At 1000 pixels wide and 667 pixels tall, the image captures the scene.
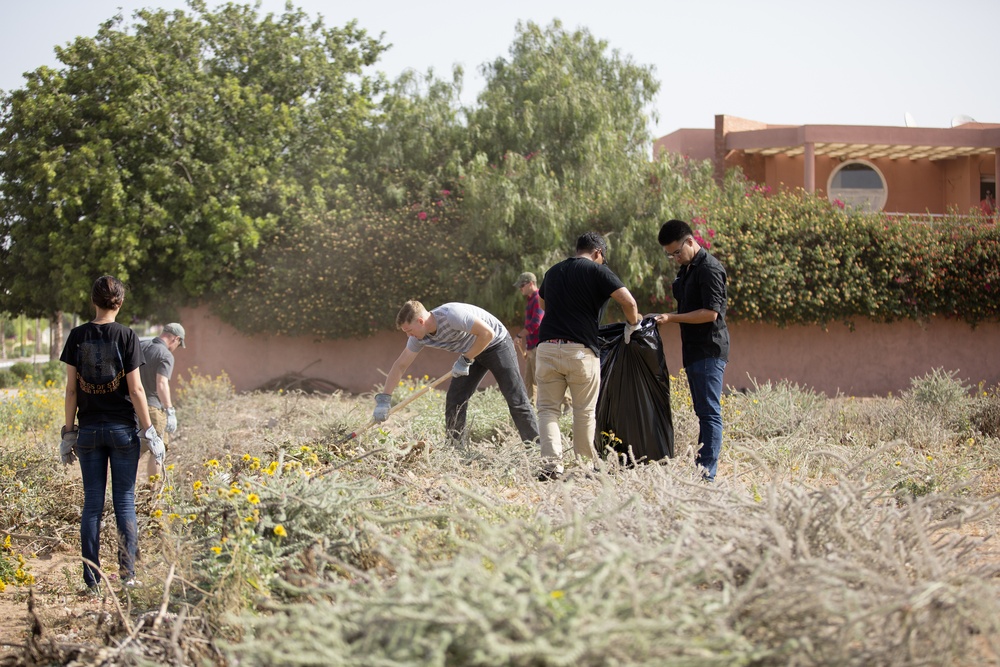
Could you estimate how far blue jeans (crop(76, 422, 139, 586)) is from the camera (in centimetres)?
470

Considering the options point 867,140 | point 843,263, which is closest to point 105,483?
point 843,263

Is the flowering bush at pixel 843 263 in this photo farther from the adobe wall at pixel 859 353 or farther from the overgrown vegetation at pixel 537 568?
the overgrown vegetation at pixel 537 568

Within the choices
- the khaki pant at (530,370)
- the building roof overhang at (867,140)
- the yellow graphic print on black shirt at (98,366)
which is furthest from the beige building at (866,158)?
the yellow graphic print on black shirt at (98,366)

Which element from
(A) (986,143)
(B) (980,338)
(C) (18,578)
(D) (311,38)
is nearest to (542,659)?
(C) (18,578)

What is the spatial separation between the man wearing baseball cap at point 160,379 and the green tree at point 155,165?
875 cm

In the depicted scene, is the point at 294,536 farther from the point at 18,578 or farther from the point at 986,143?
the point at 986,143

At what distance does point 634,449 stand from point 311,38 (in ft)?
44.7

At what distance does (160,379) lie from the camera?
6.49 metres

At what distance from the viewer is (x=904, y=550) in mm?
3137

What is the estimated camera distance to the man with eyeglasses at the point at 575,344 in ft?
18.4

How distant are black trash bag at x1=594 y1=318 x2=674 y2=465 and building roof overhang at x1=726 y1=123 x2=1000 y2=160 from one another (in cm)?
1514

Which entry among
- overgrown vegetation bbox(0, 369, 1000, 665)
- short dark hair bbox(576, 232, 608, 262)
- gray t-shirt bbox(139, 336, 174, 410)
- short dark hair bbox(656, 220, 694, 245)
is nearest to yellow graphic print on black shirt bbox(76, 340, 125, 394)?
overgrown vegetation bbox(0, 369, 1000, 665)

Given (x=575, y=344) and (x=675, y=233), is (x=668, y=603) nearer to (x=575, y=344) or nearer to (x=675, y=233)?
(x=575, y=344)

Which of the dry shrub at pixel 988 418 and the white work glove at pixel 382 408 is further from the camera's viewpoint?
the dry shrub at pixel 988 418
